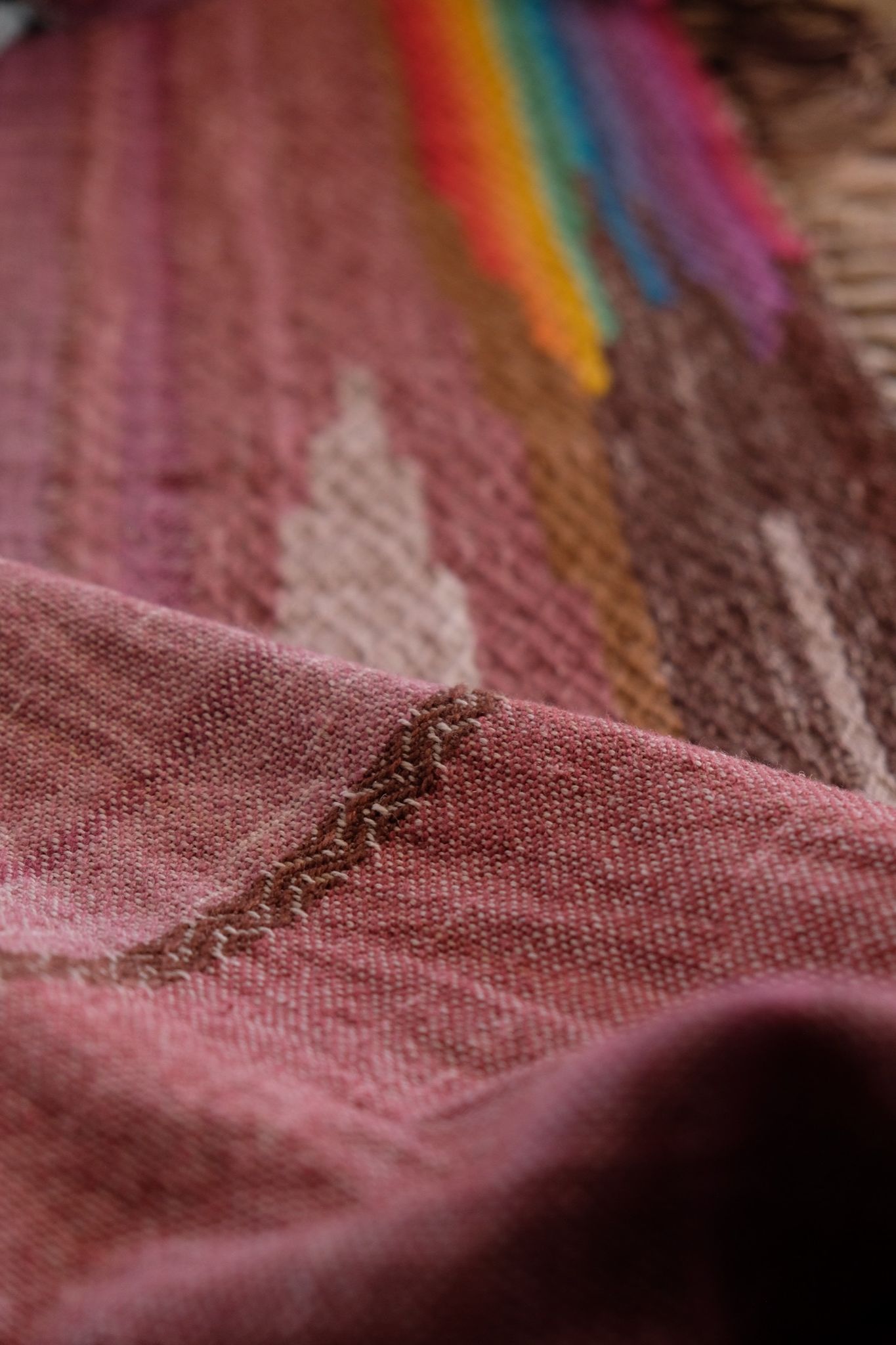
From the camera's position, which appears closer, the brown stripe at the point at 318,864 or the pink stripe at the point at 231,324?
the brown stripe at the point at 318,864

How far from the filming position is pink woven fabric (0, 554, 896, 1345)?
14.5 inches

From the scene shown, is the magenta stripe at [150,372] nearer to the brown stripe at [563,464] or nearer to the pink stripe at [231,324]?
the pink stripe at [231,324]

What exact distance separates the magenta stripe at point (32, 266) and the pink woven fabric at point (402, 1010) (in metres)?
0.23

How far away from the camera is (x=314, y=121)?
112 cm

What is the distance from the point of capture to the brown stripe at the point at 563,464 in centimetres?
72

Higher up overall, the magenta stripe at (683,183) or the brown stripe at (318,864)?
the magenta stripe at (683,183)

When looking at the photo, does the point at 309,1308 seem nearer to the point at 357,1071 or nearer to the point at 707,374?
the point at 357,1071

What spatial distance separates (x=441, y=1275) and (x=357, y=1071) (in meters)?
0.10

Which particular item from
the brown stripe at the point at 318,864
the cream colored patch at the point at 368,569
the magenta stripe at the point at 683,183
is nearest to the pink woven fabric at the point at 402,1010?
the brown stripe at the point at 318,864

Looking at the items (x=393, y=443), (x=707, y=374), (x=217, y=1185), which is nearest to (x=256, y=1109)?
(x=217, y=1185)

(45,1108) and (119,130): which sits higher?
(119,130)

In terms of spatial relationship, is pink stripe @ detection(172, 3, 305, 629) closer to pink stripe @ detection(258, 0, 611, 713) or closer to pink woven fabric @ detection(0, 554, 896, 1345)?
pink stripe @ detection(258, 0, 611, 713)

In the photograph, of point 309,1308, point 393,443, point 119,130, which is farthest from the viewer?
point 119,130

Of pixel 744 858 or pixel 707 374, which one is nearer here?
pixel 744 858
